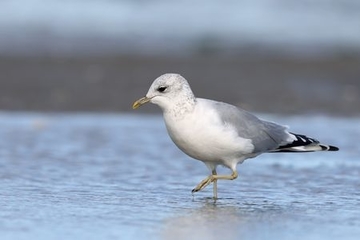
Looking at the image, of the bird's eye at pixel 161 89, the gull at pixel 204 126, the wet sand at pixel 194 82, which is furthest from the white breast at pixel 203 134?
the wet sand at pixel 194 82

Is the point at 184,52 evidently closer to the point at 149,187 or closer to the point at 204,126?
the point at 149,187

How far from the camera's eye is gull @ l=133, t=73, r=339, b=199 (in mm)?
6906

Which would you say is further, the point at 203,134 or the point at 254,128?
the point at 254,128

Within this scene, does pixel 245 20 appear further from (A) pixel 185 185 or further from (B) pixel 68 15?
(A) pixel 185 185

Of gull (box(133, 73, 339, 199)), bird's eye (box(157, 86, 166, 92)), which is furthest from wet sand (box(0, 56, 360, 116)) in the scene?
bird's eye (box(157, 86, 166, 92))

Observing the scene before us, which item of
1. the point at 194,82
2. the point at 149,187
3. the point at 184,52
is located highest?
the point at 184,52

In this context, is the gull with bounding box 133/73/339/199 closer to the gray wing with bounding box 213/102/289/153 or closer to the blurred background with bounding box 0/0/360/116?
the gray wing with bounding box 213/102/289/153

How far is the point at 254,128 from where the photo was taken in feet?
24.1

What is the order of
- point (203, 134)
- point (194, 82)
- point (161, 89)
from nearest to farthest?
point (203, 134), point (161, 89), point (194, 82)

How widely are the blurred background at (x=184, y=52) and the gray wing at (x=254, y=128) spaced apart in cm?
439

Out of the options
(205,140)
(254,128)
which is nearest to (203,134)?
(205,140)

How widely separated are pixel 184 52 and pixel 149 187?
8237mm

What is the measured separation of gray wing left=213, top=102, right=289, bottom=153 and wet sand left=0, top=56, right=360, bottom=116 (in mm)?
4332

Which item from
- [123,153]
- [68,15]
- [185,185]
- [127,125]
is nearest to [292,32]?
[68,15]
